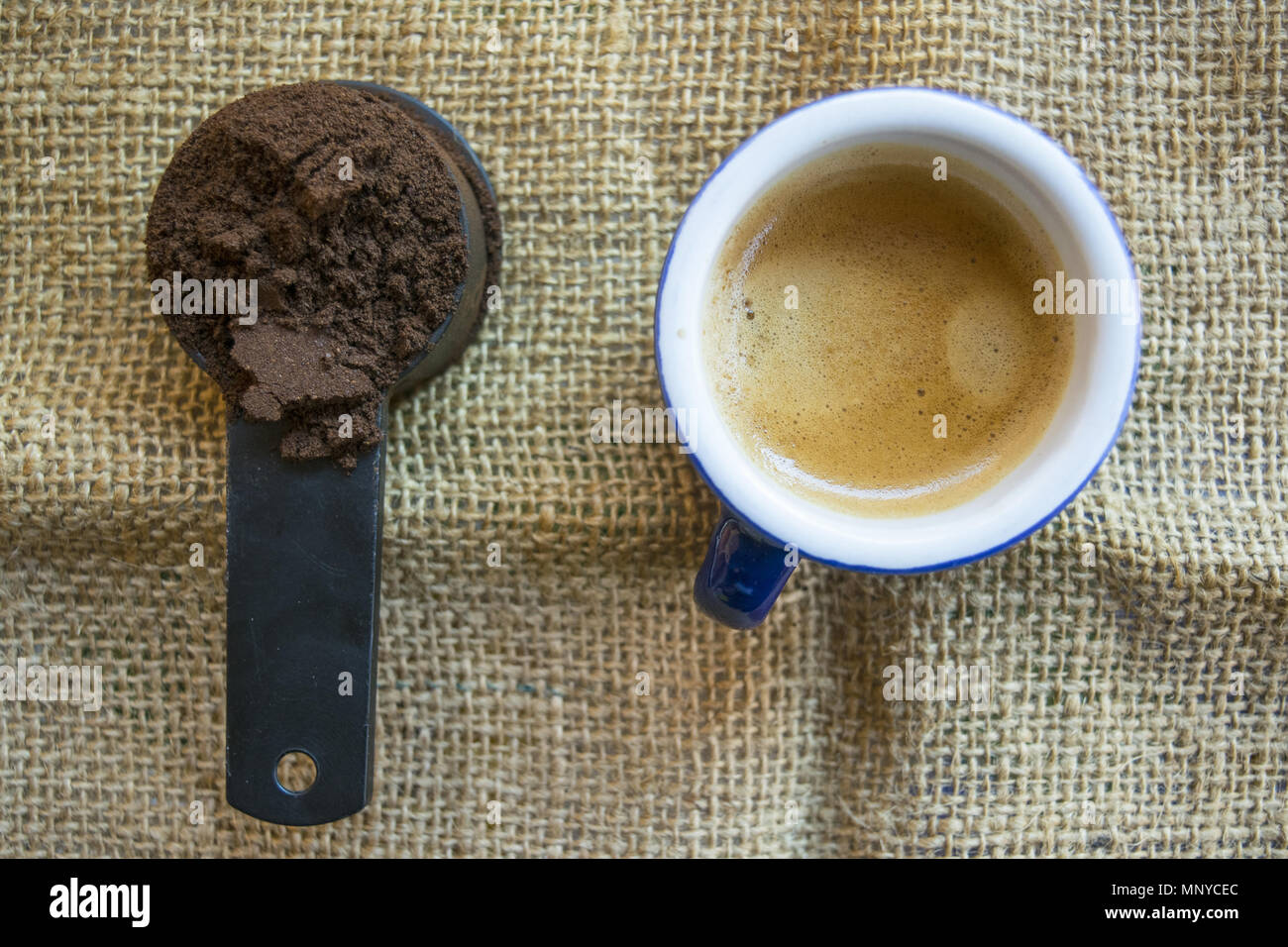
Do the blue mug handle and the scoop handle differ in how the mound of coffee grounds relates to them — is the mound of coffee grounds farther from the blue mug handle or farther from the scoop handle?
the blue mug handle

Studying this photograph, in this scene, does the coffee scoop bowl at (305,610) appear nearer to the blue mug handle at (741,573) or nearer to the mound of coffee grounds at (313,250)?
the mound of coffee grounds at (313,250)

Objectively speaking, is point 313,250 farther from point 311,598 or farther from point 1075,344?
point 1075,344

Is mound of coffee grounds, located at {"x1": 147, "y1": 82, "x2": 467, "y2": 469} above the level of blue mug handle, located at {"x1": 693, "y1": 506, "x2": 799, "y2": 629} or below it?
above

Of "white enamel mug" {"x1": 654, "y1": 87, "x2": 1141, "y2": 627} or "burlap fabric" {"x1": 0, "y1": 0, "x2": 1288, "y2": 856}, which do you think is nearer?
"white enamel mug" {"x1": 654, "y1": 87, "x2": 1141, "y2": 627}

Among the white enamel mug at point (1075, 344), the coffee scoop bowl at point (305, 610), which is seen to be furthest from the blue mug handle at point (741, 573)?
the coffee scoop bowl at point (305, 610)

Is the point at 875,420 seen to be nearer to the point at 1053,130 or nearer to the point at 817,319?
A: the point at 817,319

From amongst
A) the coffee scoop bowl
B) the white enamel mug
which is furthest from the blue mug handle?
the coffee scoop bowl

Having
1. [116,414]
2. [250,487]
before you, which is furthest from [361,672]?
[116,414]
